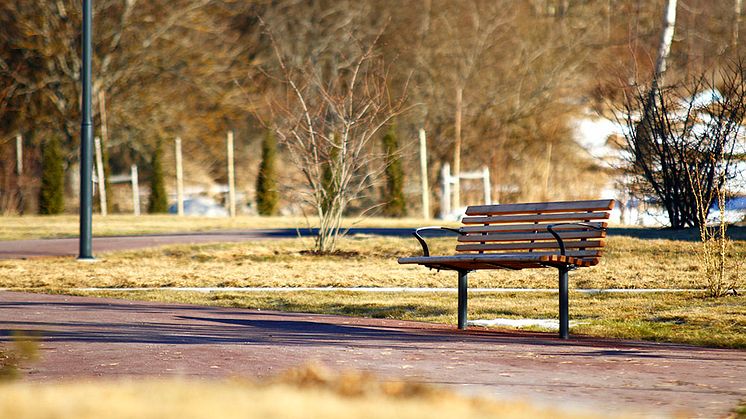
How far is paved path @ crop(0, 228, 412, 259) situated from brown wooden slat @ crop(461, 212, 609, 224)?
668cm

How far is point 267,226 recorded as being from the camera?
25.9 meters

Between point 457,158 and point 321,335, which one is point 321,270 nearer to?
point 321,335

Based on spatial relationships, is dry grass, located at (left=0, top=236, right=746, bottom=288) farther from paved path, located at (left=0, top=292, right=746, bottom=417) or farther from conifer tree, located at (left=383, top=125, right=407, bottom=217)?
conifer tree, located at (left=383, top=125, right=407, bottom=217)

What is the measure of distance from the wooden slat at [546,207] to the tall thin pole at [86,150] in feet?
23.5

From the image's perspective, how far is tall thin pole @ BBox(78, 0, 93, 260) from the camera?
1577cm

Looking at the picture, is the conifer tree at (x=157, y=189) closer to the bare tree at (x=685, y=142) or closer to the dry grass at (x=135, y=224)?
the dry grass at (x=135, y=224)

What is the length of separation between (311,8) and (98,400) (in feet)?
127

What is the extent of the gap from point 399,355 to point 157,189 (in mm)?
26726

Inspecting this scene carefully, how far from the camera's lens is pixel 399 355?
7.76 metres

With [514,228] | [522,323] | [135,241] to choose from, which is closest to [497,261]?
[522,323]

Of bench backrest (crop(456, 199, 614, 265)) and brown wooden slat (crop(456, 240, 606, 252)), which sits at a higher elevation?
bench backrest (crop(456, 199, 614, 265))

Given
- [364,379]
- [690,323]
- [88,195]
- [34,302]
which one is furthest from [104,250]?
[364,379]

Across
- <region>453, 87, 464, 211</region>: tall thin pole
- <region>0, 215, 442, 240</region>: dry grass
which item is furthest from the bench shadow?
<region>453, 87, 464, 211</region>: tall thin pole

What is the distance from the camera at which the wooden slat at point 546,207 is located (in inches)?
388
